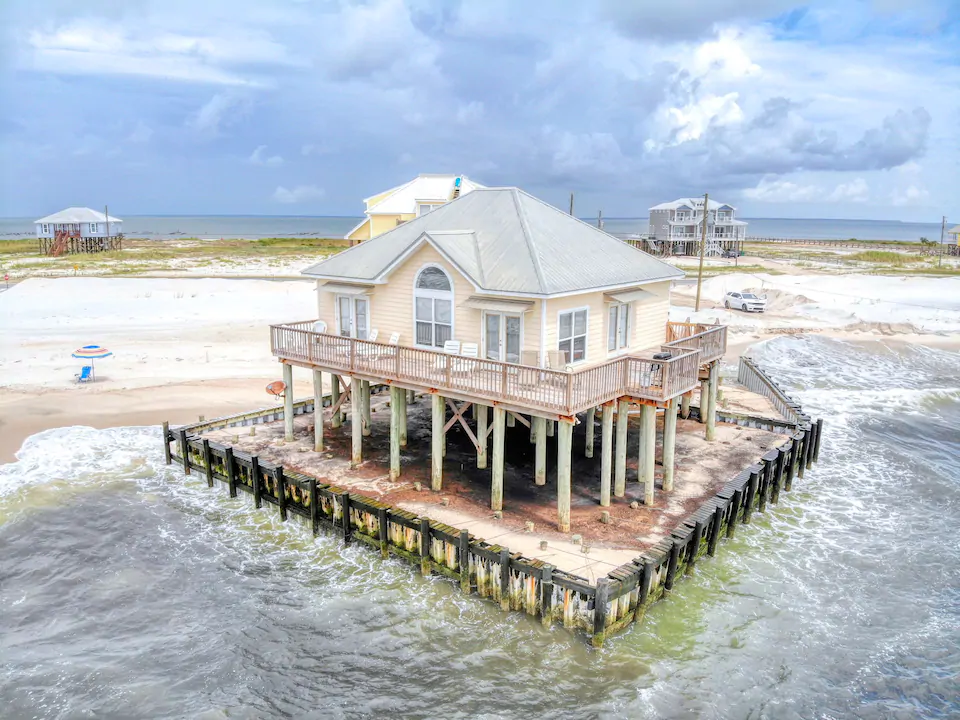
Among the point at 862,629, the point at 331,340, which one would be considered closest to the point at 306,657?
the point at 331,340

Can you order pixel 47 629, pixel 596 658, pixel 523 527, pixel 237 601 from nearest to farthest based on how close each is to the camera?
pixel 596 658 → pixel 47 629 → pixel 237 601 → pixel 523 527

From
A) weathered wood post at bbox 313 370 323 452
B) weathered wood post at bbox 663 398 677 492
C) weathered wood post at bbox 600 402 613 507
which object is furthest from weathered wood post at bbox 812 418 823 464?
weathered wood post at bbox 313 370 323 452

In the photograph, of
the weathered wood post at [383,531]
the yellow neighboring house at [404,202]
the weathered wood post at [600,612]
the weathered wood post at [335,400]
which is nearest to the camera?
the weathered wood post at [600,612]

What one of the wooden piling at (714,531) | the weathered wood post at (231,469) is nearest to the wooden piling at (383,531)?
the weathered wood post at (231,469)

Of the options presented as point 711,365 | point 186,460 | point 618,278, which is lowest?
point 186,460

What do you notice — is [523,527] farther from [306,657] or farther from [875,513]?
[875,513]

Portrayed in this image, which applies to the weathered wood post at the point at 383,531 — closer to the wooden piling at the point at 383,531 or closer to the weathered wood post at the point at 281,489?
the wooden piling at the point at 383,531

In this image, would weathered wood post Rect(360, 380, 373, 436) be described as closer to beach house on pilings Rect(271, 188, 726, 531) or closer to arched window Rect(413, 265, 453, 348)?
beach house on pilings Rect(271, 188, 726, 531)
